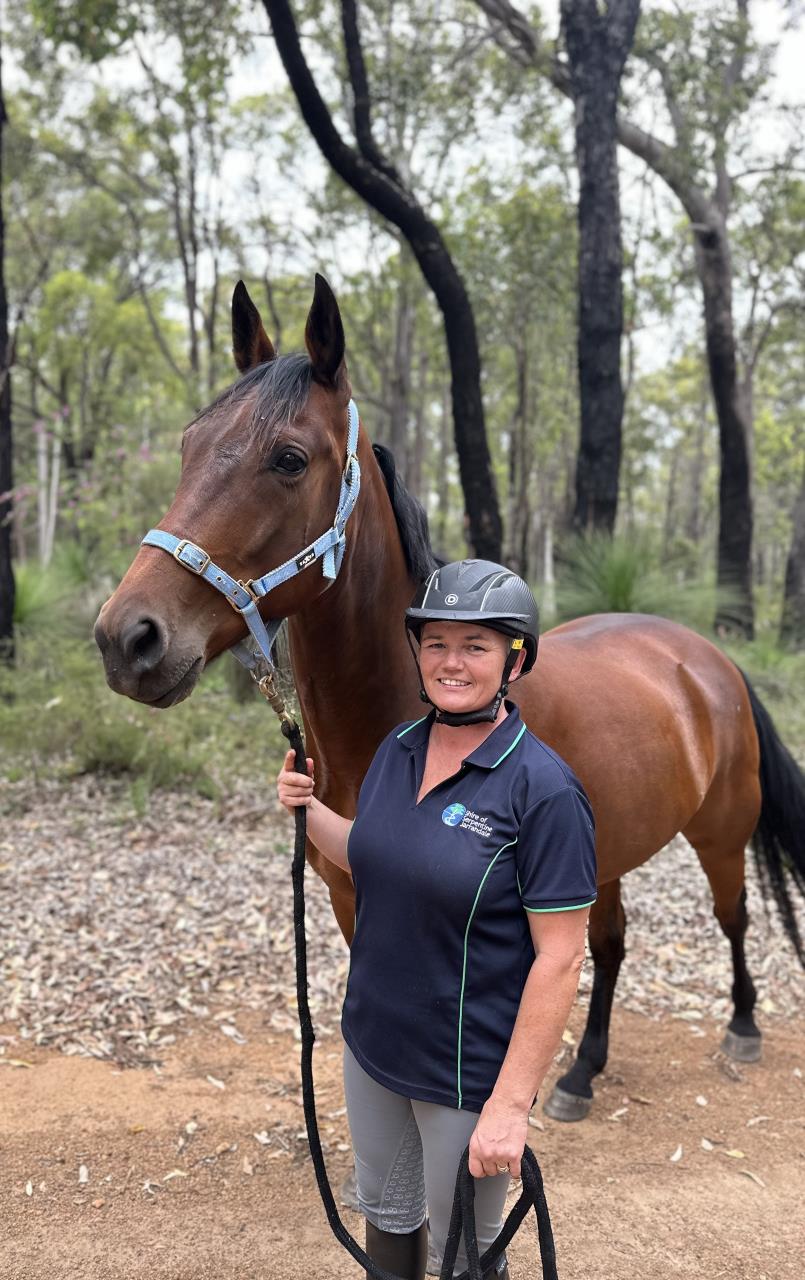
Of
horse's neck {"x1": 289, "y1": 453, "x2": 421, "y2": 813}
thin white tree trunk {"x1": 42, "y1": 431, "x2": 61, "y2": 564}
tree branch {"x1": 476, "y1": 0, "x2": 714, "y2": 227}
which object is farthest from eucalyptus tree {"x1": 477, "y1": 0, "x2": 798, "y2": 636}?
thin white tree trunk {"x1": 42, "y1": 431, "x2": 61, "y2": 564}

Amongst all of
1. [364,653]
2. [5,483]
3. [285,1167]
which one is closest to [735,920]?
[285,1167]

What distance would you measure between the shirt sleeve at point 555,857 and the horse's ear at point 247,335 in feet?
4.24

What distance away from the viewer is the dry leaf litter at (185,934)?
13.4 ft

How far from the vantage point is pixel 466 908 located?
157 cm

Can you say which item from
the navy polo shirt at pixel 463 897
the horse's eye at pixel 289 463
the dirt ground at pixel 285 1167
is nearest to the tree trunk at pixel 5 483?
the dirt ground at pixel 285 1167

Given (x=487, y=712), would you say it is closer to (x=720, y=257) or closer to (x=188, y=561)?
(x=188, y=561)

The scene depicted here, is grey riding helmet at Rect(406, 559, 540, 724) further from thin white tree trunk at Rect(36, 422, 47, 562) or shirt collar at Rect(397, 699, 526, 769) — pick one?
thin white tree trunk at Rect(36, 422, 47, 562)

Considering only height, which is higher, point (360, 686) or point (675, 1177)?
point (360, 686)

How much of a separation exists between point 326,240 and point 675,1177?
60.6 feet

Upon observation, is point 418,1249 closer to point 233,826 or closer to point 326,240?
point 233,826

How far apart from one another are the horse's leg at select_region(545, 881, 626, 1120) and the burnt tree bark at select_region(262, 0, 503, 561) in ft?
17.8

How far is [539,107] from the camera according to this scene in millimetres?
14094

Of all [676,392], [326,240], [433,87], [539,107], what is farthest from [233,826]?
[676,392]

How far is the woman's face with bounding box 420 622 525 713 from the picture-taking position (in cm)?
167
